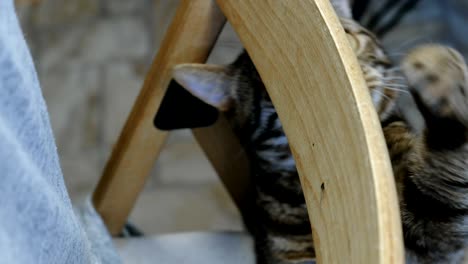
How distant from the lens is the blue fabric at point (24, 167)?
1.28 feet

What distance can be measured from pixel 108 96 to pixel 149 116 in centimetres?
87

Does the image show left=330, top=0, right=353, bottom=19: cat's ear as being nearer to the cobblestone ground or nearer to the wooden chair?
the wooden chair

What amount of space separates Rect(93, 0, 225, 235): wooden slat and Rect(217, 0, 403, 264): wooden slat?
15cm

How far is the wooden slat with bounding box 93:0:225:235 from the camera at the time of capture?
0.64 meters

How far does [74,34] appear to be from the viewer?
1656mm

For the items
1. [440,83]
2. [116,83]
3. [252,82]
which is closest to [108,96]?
[116,83]

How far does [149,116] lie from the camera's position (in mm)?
733

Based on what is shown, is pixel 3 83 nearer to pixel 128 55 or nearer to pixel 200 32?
pixel 200 32

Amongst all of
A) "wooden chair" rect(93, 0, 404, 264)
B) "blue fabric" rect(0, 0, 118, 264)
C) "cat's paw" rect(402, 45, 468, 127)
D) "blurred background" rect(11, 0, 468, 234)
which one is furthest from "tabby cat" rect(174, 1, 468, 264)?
"blurred background" rect(11, 0, 468, 234)

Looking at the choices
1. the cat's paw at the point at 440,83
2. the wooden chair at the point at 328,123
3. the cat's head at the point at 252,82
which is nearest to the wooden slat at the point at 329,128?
the wooden chair at the point at 328,123

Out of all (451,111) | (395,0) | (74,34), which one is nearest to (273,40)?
(451,111)

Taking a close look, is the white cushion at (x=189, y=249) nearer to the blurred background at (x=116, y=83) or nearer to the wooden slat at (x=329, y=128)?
the wooden slat at (x=329, y=128)

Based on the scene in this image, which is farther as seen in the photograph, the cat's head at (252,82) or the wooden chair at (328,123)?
the cat's head at (252,82)

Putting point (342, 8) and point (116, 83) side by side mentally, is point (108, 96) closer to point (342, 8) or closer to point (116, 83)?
point (116, 83)
